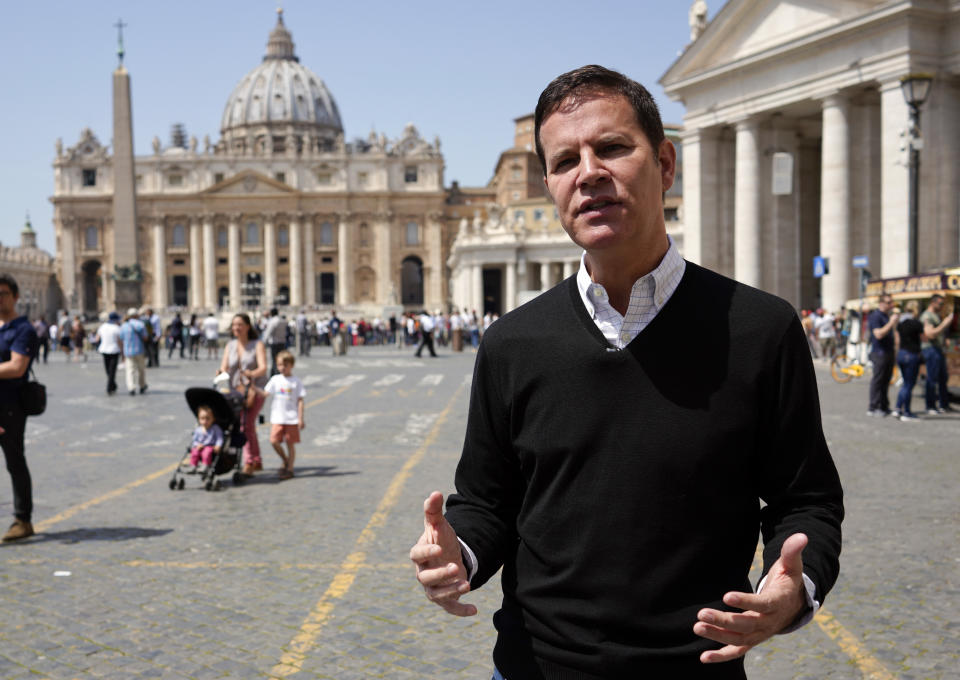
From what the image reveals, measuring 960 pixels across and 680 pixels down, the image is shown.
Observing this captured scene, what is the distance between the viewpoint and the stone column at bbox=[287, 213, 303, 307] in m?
97.2

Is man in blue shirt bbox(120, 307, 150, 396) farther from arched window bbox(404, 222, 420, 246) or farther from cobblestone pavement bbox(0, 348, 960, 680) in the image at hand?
arched window bbox(404, 222, 420, 246)

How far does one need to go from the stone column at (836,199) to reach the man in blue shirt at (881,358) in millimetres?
14191

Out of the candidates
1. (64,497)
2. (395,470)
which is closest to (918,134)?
(395,470)

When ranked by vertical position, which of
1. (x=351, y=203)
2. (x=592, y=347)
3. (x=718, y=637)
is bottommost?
(x=718, y=637)

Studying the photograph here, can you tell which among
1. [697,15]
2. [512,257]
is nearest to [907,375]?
[697,15]

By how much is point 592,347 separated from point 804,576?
568mm

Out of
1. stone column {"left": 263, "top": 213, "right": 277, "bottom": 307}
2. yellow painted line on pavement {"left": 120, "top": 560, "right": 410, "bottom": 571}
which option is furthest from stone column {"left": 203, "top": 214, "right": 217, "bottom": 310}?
yellow painted line on pavement {"left": 120, "top": 560, "right": 410, "bottom": 571}

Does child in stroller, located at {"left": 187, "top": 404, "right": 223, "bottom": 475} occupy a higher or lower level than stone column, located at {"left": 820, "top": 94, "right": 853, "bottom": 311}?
lower

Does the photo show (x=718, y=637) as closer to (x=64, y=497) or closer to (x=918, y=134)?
(x=64, y=497)

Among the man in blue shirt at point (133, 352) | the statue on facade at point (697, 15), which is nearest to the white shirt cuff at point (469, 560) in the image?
the man in blue shirt at point (133, 352)

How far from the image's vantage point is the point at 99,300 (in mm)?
98688

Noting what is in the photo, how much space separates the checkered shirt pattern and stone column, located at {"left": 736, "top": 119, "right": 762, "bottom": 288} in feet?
96.5

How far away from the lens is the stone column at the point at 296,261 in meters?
97.2

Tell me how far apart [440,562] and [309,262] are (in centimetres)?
9805
